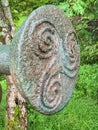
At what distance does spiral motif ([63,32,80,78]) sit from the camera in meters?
1.46

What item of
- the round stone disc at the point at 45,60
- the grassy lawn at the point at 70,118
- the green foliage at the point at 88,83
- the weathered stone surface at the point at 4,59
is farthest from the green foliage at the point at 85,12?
the weathered stone surface at the point at 4,59

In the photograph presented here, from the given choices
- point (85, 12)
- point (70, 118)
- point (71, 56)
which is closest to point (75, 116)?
point (70, 118)

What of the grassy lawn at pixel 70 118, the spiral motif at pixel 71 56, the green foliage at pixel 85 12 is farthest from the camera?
the grassy lawn at pixel 70 118

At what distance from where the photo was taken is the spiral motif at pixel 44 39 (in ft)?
4.29

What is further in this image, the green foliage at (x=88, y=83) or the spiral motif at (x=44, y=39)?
the green foliage at (x=88, y=83)

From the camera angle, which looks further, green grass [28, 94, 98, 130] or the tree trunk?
green grass [28, 94, 98, 130]

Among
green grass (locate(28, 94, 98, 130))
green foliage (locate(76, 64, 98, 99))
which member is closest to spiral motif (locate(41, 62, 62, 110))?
green grass (locate(28, 94, 98, 130))

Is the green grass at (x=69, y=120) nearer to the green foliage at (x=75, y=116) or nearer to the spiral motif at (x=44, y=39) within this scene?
the green foliage at (x=75, y=116)

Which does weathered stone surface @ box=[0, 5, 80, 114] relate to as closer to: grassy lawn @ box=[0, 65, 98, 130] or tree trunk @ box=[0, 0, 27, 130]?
tree trunk @ box=[0, 0, 27, 130]

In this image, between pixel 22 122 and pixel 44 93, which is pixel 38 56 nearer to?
pixel 44 93

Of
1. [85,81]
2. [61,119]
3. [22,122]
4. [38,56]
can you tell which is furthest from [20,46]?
[85,81]

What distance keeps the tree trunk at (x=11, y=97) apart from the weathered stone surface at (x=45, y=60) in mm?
1746

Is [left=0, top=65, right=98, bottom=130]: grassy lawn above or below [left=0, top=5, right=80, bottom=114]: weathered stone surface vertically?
below

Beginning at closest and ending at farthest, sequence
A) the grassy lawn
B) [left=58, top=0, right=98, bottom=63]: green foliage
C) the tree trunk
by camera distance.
A: [left=58, top=0, right=98, bottom=63]: green foliage
the tree trunk
the grassy lawn
